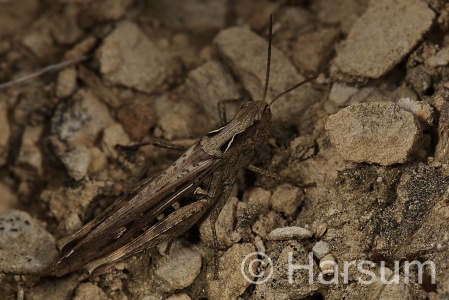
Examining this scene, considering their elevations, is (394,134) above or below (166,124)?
below

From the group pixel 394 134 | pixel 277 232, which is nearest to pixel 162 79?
pixel 277 232

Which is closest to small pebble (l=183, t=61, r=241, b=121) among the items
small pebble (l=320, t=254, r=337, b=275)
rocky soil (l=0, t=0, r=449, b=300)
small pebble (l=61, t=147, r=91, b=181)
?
rocky soil (l=0, t=0, r=449, b=300)

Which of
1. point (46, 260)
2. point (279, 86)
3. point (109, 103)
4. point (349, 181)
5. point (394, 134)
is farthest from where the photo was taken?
point (109, 103)

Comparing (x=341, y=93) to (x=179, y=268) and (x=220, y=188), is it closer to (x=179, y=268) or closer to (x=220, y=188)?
(x=220, y=188)

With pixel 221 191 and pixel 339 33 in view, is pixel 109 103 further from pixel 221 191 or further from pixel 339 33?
pixel 339 33

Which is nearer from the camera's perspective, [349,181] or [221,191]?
[349,181]

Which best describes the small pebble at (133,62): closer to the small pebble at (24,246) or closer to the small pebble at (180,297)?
the small pebble at (24,246)

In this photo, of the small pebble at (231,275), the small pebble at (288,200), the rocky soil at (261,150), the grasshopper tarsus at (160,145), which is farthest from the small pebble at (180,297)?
the grasshopper tarsus at (160,145)
